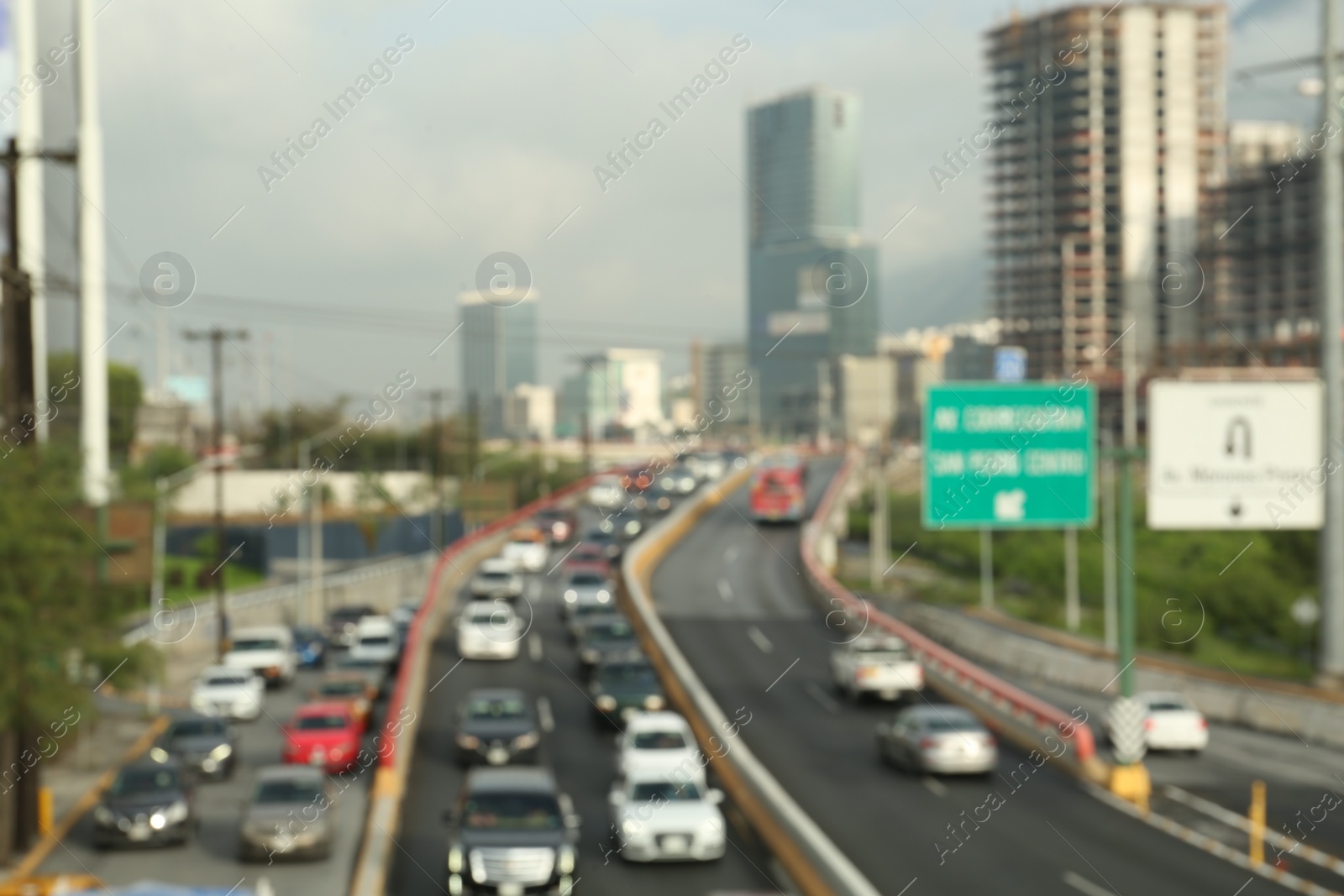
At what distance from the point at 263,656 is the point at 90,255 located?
44.7 ft

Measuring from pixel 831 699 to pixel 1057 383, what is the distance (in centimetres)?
1270

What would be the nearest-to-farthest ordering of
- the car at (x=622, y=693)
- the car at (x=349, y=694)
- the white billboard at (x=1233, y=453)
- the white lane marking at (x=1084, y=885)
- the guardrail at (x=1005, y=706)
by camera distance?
the white lane marking at (x=1084, y=885)
the white billboard at (x=1233, y=453)
the guardrail at (x=1005, y=706)
the car at (x=622, y=693)
the car at (x=349, y=694)

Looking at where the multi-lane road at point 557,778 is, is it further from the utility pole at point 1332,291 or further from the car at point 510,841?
the utility pole at point 1332,291

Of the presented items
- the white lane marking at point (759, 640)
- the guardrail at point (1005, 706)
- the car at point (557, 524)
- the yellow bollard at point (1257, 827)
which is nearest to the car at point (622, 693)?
the guardrail at point (1005, 706)

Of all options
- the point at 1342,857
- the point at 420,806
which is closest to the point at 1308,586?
the point at 1342,857

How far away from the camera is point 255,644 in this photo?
43438 millimetres

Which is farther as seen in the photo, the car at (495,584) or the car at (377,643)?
the car at (495,584)

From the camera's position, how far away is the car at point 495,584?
4909 centimetres

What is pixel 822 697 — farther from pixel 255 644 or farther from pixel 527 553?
pixel 527 553

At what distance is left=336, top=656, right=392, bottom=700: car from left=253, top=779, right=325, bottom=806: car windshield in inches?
537

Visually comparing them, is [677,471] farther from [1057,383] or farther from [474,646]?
[1057,383]

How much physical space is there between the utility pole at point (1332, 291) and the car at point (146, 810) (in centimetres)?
2198

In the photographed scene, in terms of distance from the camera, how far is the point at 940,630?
51281 mm

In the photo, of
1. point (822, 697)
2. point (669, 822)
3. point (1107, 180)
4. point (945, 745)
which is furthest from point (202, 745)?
point (1107, 180)
